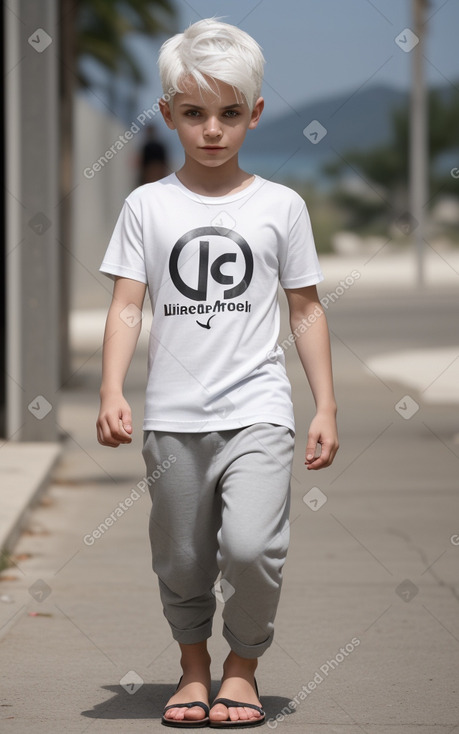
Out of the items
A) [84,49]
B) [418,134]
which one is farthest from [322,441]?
[84,49]

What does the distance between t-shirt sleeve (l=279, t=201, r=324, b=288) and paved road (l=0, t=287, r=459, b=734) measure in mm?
1179

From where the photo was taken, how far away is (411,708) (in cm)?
404

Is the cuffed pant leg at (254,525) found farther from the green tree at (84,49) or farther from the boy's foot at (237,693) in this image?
the green tree at (84,49)

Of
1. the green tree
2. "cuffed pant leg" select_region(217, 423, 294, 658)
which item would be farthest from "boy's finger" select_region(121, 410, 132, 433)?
the green tree

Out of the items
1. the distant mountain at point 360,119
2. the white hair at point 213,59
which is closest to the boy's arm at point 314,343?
the white hair at point 213,59

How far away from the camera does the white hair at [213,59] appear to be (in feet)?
12.1

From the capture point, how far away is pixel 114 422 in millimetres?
3652

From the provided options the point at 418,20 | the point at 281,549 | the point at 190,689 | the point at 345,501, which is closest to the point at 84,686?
the point at 190,689

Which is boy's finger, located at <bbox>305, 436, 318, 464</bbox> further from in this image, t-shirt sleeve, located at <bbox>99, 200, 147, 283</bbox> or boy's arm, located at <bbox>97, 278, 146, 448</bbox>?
t-shirt sleeve, located at <bbox>99, 200, 147, 283</bbox>

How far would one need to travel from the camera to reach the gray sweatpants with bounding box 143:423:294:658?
12.0 feet

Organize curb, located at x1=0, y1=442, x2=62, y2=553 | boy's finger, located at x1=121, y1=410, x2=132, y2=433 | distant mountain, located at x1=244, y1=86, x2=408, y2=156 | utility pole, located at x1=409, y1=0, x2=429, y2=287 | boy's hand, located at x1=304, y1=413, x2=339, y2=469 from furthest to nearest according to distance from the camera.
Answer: distant mountain, located at x1=244, y1=86, x2=408, y2=156, utility pole, located at x1=409, y1=0, x2=429, y2=287, curb, located at x1=0, y1=442, x2=62, y2=553, boy's hand, located at x1=304, y1=413, x2=339, y2=469, boy's finger, located at x1=121, y1=410, x2=132, y2=433

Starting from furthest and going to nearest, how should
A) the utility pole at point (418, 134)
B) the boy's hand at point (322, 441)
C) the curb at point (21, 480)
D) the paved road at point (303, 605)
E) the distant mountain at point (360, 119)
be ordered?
the distant mountain at point (360, 119)
the utility pole at point (418, 134)
the curb at point (21, 480)
the paved road at point (303, 605)
the boy's hand at point (322, 441)

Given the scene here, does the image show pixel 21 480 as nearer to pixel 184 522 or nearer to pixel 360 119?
pixel 184 522

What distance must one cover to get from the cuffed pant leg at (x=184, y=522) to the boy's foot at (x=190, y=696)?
113 millimetres
